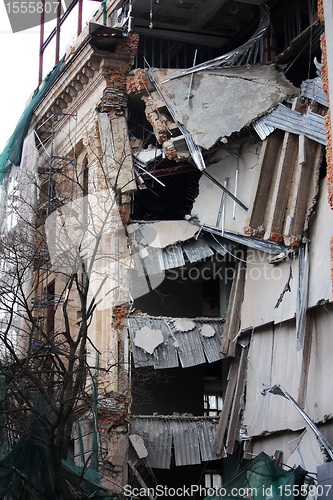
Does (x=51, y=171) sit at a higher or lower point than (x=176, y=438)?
higher

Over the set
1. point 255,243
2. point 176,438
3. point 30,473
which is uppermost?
point 255,243

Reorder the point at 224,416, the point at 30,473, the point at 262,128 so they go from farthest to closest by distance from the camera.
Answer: the point at 224,416, the point at 262,128, the point at 30,473

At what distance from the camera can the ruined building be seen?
16641mm

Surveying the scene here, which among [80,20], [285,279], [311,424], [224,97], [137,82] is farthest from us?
[80,20]

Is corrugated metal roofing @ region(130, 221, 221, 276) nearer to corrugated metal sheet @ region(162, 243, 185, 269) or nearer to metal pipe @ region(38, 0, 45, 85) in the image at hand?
corrugated metal sheet @ region(162, 243, 185, 269)

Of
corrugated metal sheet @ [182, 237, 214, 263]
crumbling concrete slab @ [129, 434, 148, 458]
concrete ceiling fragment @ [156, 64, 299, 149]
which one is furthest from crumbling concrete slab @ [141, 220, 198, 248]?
crumbling concrete slab @ [129, 434, 148, 458]

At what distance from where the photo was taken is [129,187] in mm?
19375

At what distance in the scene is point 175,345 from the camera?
1888 cm

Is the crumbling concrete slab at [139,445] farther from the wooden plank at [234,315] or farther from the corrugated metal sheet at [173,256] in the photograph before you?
the corrugated metal sheet at [173,256]

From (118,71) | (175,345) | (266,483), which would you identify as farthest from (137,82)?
(266,483)

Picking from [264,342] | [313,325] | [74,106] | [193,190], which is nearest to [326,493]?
[313,325]

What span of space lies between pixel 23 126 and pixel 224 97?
8.78m

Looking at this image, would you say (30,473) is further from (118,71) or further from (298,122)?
(118,71)

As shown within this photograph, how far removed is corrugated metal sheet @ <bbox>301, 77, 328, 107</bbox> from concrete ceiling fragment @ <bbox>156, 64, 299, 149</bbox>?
55 centimetres
